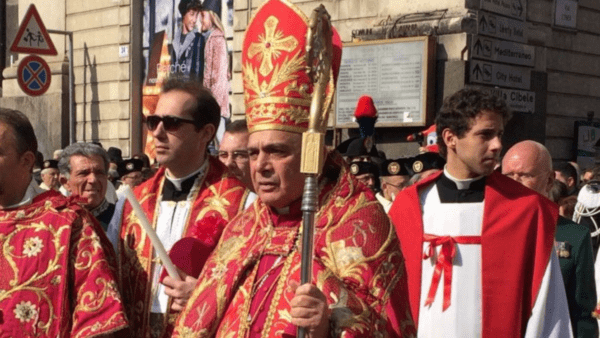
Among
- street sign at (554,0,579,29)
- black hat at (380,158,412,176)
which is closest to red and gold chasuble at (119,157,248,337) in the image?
black hat at (380,158,412,176)

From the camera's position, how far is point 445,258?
5148 mm

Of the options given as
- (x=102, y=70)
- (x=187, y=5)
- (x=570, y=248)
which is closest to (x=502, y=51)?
(x=187, y=5)

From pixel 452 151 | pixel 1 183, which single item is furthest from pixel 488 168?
pixel 1 183

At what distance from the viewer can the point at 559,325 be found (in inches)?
193

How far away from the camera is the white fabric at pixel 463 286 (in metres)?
4.98

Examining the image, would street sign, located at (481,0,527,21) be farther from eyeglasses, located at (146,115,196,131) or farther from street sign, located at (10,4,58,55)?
eyeglasses, located at (146,115,196,131)

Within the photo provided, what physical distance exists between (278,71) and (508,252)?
1917 millimetres

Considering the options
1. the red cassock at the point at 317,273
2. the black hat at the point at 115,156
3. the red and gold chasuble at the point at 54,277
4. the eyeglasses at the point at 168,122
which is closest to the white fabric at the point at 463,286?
the eyeglasses at the point at 168,122

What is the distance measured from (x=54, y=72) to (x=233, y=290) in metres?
18.7

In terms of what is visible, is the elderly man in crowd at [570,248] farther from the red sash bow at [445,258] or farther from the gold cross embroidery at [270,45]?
the gold cross embroidery at [270,45]

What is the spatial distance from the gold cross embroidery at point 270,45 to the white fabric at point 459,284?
5.89ft

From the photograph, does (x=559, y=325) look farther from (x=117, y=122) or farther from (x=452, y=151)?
(x=117, y=122)

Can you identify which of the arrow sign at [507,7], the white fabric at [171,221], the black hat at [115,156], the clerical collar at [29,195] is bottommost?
the black hat at [115,156]

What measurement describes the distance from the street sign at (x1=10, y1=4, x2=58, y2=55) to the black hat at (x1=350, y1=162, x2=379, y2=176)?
6238 millimetres
